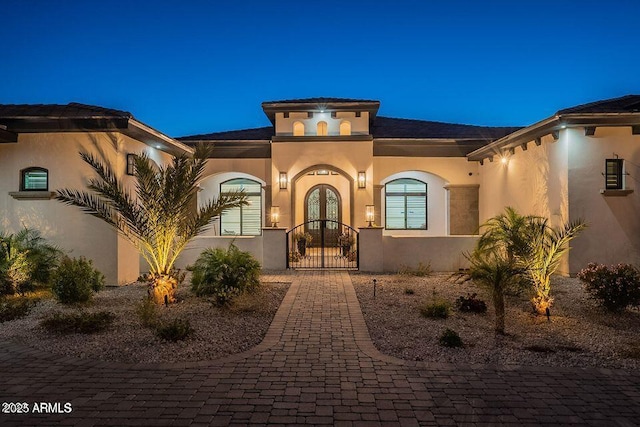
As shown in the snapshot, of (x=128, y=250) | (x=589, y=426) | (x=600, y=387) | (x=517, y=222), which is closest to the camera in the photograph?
(x=589, y=426)

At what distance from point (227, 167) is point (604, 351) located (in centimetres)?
1381

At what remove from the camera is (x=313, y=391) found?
4078 millimetres

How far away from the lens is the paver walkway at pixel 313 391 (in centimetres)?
357

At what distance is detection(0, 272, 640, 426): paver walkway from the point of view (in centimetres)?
357

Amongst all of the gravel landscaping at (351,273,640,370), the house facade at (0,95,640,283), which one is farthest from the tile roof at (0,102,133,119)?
the gravel landscaping at (351,273,640,370)

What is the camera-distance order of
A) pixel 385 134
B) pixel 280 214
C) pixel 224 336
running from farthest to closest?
pixel 385 134 → pixel 280 214 → pixel 224 336

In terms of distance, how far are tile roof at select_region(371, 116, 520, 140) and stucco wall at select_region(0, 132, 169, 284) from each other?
1079 centimetres

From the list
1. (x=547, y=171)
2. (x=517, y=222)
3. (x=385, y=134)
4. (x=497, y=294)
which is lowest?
(x=497, y=294)

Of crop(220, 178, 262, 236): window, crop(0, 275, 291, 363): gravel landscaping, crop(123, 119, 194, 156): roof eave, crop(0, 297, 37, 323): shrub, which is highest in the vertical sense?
crop(123, 119, 194, 156): roof eave

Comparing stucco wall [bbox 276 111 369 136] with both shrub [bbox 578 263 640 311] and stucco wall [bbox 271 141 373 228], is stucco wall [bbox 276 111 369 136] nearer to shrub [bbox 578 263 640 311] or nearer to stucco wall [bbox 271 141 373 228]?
stucco wall [bbox 271 141 373 228]

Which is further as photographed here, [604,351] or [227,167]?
[227,167]

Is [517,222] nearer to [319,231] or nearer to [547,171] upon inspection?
[547,171]

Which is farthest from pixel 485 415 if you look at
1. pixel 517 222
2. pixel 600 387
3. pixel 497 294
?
pixel 517 222

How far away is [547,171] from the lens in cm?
1145
